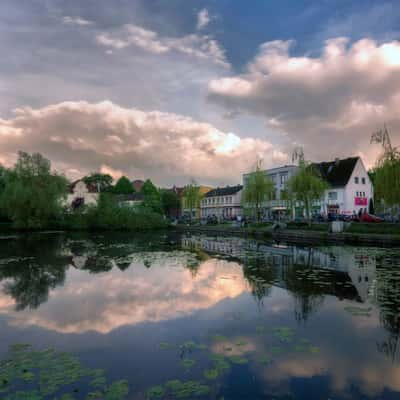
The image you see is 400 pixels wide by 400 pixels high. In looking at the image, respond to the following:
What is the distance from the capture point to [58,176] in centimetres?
5066

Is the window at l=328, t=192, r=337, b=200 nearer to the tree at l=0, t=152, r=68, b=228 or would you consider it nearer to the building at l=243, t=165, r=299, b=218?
the building at l=243, t=165, r=299, b=218

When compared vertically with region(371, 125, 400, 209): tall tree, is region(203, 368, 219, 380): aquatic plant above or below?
below

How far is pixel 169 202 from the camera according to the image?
92.4 meters

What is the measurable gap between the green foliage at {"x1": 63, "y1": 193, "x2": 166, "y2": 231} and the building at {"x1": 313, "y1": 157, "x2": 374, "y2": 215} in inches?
1275

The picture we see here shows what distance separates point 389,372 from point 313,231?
28435 mm

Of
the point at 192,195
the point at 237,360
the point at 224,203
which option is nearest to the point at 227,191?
the point at 224,203

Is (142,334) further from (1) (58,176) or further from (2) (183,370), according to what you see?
(1) (58,176)

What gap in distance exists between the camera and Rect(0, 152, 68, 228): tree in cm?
4547

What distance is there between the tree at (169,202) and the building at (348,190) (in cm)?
4811

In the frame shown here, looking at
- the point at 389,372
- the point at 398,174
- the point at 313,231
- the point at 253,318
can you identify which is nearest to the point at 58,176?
the point at 313,231

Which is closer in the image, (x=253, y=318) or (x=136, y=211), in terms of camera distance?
(x=253, y=318)

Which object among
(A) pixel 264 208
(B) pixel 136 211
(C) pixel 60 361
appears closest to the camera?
(C) pixel 60 361

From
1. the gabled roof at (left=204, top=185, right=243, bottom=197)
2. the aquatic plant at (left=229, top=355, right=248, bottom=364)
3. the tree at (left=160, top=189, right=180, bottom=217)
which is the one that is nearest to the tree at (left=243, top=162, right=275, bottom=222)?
the gabled roof at (left=204, top=185, right=243, bottom=197)

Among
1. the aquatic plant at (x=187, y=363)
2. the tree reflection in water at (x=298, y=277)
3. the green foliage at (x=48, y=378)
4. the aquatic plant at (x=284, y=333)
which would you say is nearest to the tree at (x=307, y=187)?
the tree reflection in water at (x=298, y=277)
